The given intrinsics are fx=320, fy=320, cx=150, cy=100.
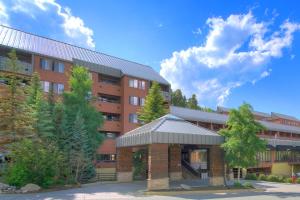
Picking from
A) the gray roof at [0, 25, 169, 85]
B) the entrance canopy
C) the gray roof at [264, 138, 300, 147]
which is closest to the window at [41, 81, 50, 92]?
the gray roof at [0, 25, 169, 85]

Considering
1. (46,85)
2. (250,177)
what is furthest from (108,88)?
(250,177)

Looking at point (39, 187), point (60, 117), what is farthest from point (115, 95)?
point (39, 187)

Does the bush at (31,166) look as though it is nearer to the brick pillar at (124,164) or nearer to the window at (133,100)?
the brick pillar at (124,164)

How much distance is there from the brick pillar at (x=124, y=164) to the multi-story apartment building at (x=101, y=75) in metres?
11.7

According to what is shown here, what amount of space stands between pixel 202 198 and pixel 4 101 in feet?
61.2

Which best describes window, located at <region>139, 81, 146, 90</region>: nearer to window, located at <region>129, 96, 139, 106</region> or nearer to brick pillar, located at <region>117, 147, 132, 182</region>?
window, located at <region>129, 96, 139, 106</region>

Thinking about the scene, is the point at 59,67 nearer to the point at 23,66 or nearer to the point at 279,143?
the point at 23,66

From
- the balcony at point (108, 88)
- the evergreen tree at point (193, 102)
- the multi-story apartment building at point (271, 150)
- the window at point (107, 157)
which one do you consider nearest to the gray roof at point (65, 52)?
the balcony at point (108, 88)

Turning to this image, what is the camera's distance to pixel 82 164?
30.3 meters

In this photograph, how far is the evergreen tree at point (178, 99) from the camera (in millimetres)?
77037

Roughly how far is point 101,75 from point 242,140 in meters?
27.7

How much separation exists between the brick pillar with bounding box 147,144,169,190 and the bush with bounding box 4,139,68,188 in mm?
8121

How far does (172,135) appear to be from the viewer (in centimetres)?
2561

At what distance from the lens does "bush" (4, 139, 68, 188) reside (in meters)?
24.9
